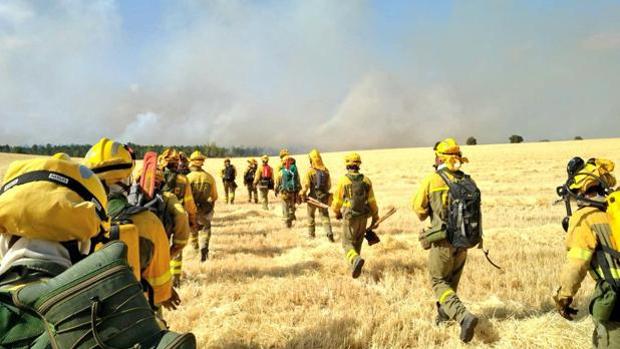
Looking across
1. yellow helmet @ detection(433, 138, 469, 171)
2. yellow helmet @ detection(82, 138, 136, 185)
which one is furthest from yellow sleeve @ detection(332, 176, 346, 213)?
yellow helmet @ detection(82, 138, 136, 185)

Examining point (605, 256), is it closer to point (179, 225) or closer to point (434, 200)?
point (434, 200)

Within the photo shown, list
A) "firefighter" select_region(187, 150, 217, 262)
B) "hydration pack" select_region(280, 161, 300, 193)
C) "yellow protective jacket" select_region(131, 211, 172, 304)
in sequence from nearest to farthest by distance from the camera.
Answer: "yellow protective jacket" select_region(131, 211, 172, 304)
"firefighter" select_region(187, 150, 217, 262)
"hydration pack" select_region(280, 161, 300, 193)

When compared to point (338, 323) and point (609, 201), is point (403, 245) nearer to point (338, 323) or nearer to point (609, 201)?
point (338, 323)

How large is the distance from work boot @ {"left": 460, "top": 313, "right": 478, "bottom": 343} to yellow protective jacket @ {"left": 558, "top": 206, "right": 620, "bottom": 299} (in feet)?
3.51

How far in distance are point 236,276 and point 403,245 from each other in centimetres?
373

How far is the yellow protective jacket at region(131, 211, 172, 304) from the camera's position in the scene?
302 centimetres

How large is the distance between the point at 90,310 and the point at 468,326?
12.4 ft

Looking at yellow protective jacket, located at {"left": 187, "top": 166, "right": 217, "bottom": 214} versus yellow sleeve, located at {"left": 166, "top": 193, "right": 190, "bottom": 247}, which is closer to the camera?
yellow sleeve, located at {"left": 166, "top": 193, "right": 190, "bottom": 247}

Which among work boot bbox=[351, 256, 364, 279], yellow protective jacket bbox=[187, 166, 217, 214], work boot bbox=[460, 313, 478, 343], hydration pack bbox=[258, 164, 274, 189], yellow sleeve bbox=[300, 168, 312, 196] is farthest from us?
hydration pack bbox=[258, 164, 274, 189]

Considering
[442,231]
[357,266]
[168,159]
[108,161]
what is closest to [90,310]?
[108,161]

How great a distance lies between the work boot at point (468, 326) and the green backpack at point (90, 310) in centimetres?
354

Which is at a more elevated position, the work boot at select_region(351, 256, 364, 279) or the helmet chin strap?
the helmet chin strap

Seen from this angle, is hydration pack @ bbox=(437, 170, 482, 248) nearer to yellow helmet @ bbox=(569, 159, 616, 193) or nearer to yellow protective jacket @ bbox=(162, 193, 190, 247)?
yellow helmet @ bbox=(569, 159, 616, 193)

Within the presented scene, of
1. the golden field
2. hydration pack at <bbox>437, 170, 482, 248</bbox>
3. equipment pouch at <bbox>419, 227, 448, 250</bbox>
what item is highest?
hydration pack at <bbox>437, 170, 482, 248</bbox>
